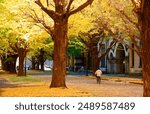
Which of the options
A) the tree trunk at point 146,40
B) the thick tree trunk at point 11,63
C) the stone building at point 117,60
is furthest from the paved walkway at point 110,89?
the stone building at point 117,60

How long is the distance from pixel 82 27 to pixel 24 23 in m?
5.89

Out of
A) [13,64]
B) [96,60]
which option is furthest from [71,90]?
[13,64]

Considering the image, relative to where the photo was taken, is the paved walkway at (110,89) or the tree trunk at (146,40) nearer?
the tree trunk at (146,40)

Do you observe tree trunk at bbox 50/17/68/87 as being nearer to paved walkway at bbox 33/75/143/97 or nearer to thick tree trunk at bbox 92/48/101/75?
paved walkway at bbox 33/75/143/97

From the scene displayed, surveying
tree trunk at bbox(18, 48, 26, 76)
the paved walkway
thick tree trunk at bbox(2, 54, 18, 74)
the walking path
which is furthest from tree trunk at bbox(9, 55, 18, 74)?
the walking path

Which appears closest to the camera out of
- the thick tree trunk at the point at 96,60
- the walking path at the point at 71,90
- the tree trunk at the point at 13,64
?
the walking path at the point at 71,90

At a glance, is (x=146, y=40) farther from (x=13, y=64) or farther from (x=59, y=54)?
(x=13, y=64)

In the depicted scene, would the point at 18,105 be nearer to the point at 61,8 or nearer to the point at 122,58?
the point at 61,8

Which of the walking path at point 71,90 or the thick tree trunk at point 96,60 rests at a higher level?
the thick tree trunk at point 96,60

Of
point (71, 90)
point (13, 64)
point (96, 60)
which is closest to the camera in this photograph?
point (71, 90)

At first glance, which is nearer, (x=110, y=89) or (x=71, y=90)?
(x=71, y=90)

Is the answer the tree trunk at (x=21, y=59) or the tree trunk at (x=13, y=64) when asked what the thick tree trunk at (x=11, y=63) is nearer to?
the tree trunk at (x=13, y=64)

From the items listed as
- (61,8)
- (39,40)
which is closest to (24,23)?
(61,8)

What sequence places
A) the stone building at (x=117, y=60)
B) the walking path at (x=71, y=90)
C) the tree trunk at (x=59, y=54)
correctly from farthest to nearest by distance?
1. the stone building at (x=117, y=60)
2. the tree trunk at (x=59, y=54)
3. the walking path at (x=71, y=90)
